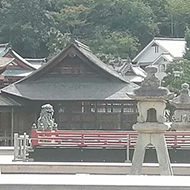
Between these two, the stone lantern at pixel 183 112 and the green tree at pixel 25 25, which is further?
the green tree at pixel 25 25

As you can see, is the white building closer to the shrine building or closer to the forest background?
the forest background

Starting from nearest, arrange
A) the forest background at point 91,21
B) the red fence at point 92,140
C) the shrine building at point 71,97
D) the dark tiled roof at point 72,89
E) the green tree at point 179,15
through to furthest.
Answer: the red fence at point 92,140 < the dark tiled roof at point 72,89 < the shrine building at point 71,97 < the forest background at point 91,21 < the green tree at point 179,15

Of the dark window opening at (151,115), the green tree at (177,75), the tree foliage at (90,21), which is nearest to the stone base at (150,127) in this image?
the dark window opening at (151,115)

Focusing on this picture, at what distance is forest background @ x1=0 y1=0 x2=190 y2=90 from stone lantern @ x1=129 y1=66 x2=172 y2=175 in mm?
44027

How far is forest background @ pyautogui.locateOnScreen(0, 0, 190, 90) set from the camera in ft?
189

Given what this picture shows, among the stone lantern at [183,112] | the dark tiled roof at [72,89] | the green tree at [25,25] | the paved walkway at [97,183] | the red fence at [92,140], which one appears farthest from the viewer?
the green tree at [25,25]

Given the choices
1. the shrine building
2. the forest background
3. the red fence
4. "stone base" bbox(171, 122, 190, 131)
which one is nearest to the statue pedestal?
the red fence

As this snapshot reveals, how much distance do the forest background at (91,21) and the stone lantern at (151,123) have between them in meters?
44.0

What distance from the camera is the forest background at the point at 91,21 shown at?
57.5 metres

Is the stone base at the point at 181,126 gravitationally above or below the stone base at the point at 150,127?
below

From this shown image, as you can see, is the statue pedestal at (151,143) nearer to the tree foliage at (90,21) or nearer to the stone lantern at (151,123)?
the stone lantern at (151,123)

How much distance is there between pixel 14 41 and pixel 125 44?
41.7 feet

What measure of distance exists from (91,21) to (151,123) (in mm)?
52835

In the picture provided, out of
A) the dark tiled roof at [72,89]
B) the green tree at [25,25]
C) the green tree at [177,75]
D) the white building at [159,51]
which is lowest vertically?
the dark tiled roof at [72,89]
